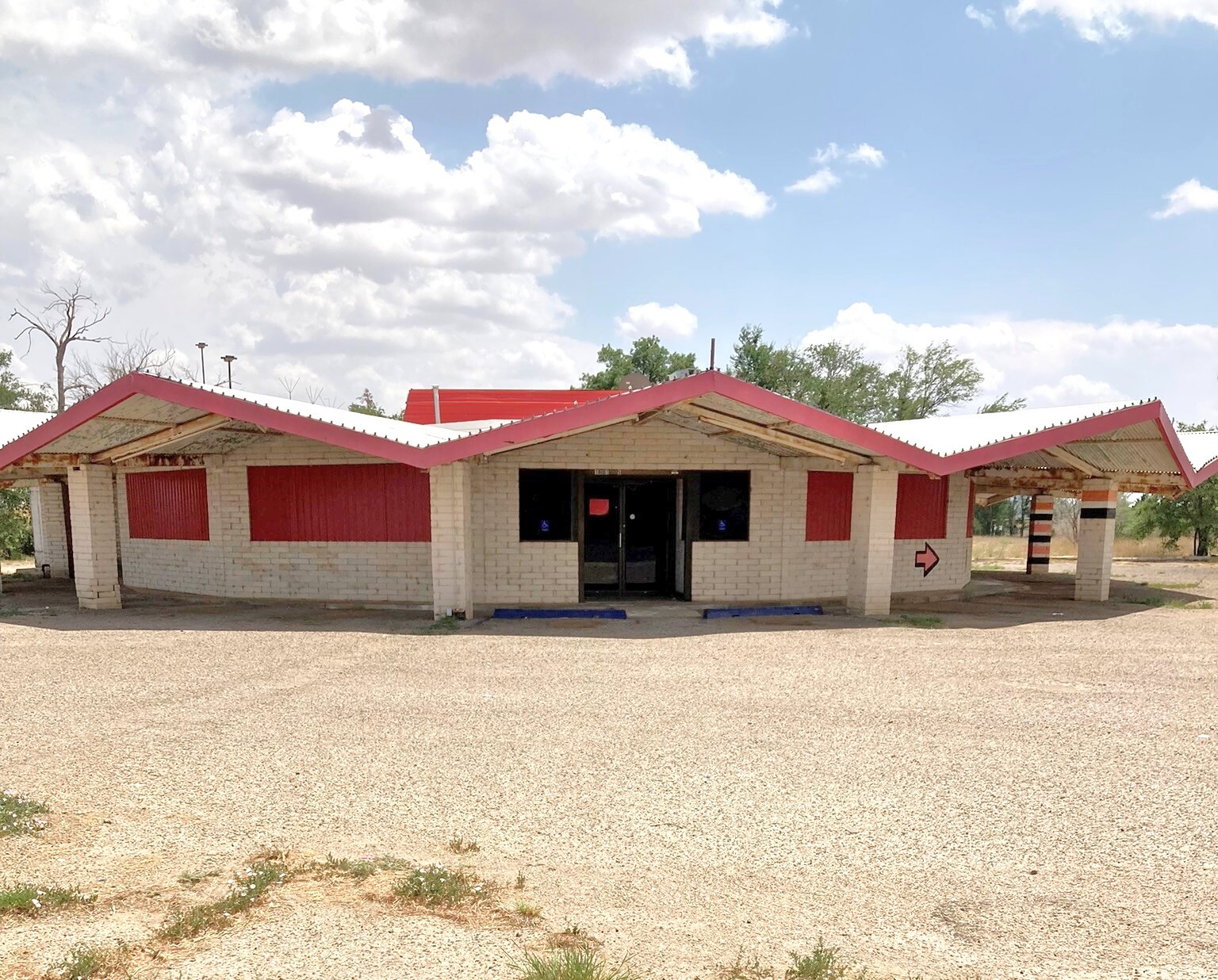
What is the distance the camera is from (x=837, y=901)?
3.99 meters

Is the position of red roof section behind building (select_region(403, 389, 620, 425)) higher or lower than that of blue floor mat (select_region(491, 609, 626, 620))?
higher

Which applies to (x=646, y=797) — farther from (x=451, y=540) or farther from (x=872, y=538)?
(x=872, y=538)

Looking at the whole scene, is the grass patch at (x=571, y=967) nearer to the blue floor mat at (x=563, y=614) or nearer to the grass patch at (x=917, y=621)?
the blue floor mat at (x=563, y=614)

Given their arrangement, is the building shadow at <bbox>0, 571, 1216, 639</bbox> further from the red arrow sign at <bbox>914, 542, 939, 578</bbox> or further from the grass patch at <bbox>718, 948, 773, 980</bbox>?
the grass patch at <bbox>718, 948, 773, 980</bbox>

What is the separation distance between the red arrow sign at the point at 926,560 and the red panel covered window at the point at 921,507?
24 cm

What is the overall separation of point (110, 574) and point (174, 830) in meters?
10.9

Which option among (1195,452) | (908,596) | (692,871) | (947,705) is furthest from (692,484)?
(1195,452)

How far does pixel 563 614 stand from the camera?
42.8ft

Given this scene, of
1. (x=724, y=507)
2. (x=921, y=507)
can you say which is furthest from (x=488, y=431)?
(x=921, y=507)

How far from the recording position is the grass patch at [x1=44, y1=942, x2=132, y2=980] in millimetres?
3170

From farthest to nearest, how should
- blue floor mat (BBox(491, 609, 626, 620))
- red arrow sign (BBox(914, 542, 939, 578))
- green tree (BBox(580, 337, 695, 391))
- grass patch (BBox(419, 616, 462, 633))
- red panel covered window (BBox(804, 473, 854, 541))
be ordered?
Result: green tree (BBox(580, 337, 695, 391)) → red arrow sign (BBox(914, 542, 939, 578)) → red panel covered window (BBox(804, 473, 854, 541)) → blue floor mat (BBox(491, 609, 626, 620)) → grass patch (BBox(419, 616, 462, 633))

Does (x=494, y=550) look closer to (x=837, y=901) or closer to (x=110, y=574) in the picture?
(x=110, y=574)

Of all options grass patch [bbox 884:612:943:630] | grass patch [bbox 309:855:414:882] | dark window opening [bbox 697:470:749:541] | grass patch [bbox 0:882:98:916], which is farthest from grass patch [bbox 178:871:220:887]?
dark window opening [bbox 697:470:749:541]

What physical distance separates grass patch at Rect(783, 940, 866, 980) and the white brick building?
827 cm
